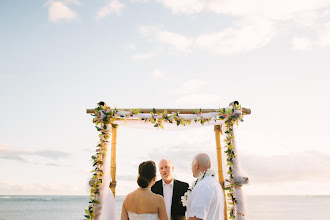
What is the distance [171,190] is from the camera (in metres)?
6.36

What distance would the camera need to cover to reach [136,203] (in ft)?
13.8

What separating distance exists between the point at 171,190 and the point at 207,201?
8.49ft

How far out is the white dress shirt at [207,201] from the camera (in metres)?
3.81

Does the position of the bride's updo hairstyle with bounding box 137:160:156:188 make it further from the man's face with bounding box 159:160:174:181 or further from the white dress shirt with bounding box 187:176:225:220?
the man's face with bounding box 159:160:174:181

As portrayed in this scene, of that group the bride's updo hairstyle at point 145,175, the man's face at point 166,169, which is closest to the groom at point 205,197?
the bride's updo hairstyle at point 145,175

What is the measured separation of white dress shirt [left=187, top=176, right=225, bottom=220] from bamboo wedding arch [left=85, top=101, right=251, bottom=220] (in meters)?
2.33

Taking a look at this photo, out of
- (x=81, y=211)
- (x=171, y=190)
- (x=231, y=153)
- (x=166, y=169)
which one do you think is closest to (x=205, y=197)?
(x=166, y=169)

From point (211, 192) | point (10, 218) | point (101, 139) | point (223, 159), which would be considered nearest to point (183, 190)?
point (223, 159)

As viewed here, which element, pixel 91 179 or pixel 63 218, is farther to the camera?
pixel 63 218

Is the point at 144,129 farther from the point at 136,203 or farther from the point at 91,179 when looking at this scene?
the point at 136,203

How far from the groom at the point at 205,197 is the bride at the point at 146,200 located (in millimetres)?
458

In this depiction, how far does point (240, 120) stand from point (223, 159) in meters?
0.97

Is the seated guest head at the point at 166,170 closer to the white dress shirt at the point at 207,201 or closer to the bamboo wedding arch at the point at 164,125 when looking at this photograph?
the bamboo wedding arch at the point at 164,125

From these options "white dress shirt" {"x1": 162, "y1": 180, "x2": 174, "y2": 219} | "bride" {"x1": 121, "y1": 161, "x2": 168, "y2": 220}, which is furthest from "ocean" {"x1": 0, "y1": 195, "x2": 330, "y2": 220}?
"bride" {"x1": 121, "y1": 161, "x2": 168, "y2": 220}
